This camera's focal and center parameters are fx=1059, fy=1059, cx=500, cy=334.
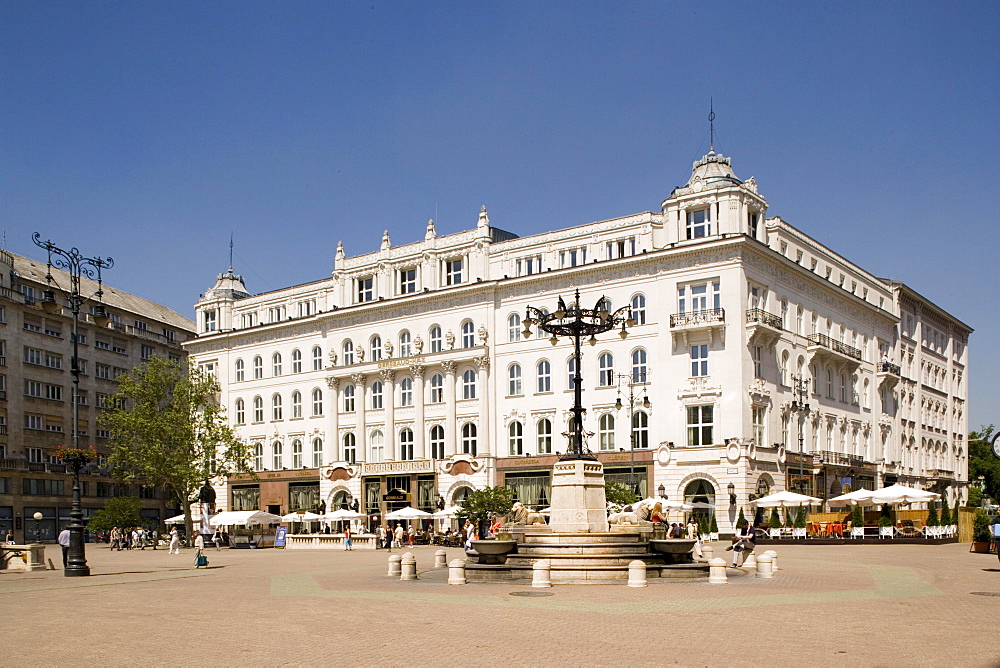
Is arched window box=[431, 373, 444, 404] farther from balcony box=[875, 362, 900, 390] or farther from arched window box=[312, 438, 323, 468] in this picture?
balcony box=[875, 362, 900, 390]

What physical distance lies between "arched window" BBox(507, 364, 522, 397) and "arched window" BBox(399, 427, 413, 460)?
9.04 meters

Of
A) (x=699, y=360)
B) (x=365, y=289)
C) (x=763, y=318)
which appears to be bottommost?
(x=699, y=360)

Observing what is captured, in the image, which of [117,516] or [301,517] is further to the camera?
[117,516]

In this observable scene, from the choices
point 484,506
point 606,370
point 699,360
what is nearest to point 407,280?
point 606,370

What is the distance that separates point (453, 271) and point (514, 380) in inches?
372

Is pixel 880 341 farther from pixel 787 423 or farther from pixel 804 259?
pixel 787 423

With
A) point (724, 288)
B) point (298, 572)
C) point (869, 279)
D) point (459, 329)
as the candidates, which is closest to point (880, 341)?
point (869, 279)

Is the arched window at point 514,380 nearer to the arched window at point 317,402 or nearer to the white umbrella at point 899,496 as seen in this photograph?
the arched window at point 317,402

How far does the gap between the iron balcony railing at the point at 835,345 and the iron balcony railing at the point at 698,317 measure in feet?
31.5

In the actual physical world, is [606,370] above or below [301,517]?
above

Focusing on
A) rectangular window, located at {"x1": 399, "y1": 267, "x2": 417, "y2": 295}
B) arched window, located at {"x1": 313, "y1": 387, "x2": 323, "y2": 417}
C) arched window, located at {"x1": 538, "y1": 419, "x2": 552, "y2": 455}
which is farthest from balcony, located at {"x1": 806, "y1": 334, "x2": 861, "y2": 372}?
arched window, located at {"x1": 313, "y1": 387, "x2": 323, "y2": 417}

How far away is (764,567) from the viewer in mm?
27516

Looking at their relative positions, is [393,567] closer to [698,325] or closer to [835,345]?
[698,325]

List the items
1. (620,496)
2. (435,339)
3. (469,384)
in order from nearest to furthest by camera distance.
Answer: (620,496), (469,384), (435,339)
